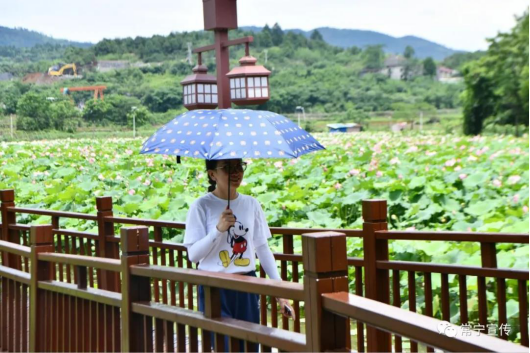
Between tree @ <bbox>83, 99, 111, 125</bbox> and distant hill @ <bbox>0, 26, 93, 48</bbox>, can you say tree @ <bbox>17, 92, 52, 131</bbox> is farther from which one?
distant hill @ <bbox>0, 26, 93, 48</bbox>

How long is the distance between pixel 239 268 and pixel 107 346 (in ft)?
1.74

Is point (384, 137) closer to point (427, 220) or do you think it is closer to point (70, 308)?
point (427, 220)

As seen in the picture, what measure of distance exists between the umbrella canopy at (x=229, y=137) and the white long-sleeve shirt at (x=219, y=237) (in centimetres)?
17

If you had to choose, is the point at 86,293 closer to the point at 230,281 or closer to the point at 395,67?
the point at 230,281

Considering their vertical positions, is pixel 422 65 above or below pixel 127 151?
above

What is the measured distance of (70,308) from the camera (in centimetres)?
263

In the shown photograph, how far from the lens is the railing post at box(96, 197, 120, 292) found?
4.23m

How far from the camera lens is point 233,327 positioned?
176 centimetres

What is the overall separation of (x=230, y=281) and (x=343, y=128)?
11.0 metres

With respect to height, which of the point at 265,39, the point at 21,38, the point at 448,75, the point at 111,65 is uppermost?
the point at 265,39

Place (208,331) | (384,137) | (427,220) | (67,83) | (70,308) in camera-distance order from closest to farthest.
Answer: (208,331), (70,308), (427,220), (67,83), (384,137)

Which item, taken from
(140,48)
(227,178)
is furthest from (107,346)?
(140,48)

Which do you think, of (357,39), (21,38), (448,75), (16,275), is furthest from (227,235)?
(357,39)

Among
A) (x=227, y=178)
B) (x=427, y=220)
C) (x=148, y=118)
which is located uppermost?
(x=148, y=118)
